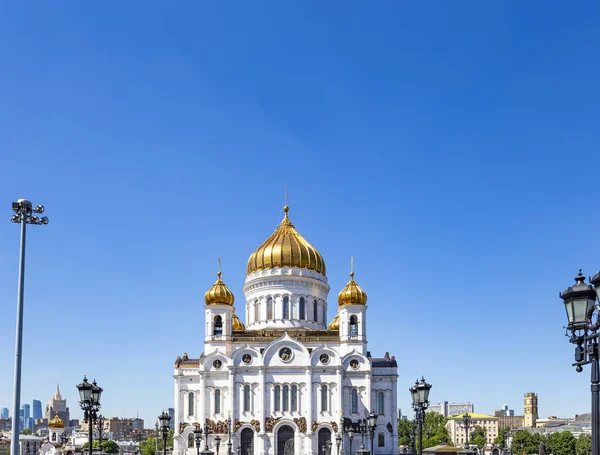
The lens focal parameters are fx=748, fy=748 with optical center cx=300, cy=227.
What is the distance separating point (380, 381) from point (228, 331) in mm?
12264

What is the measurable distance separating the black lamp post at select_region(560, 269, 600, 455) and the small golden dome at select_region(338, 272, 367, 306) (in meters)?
48.3

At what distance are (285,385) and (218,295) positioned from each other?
859 centimetres

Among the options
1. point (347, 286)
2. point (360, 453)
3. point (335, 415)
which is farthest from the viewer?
point (347, 286)

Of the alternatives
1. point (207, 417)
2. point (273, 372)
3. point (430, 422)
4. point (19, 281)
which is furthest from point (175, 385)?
point (430, 422)

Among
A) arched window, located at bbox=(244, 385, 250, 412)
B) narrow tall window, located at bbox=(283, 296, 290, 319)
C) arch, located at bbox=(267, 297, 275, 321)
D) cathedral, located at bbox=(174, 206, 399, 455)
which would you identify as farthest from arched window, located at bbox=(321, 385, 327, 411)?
arch, located at bbox=(267, 297, 275, 321)

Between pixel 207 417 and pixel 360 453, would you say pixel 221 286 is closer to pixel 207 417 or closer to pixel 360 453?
pixel 207 417

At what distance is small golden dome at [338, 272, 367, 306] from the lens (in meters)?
57.6

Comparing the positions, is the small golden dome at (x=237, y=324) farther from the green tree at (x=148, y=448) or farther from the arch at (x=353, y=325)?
the green tree at (x=148, y=448)

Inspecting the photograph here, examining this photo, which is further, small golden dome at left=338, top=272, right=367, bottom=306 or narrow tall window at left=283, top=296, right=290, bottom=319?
narrow tall window at left=283, top=296, right=290, bottom=319

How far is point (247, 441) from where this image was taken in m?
54.9

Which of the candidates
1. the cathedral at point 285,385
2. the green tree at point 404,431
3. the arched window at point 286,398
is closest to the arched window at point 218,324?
the cathedral at point 285,385

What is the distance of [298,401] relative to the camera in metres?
55.4

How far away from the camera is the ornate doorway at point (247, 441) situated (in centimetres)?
5466

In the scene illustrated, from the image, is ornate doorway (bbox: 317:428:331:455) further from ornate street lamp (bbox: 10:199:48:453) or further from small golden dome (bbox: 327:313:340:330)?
ornate street lamp (bbox: 10:199:48:453)
